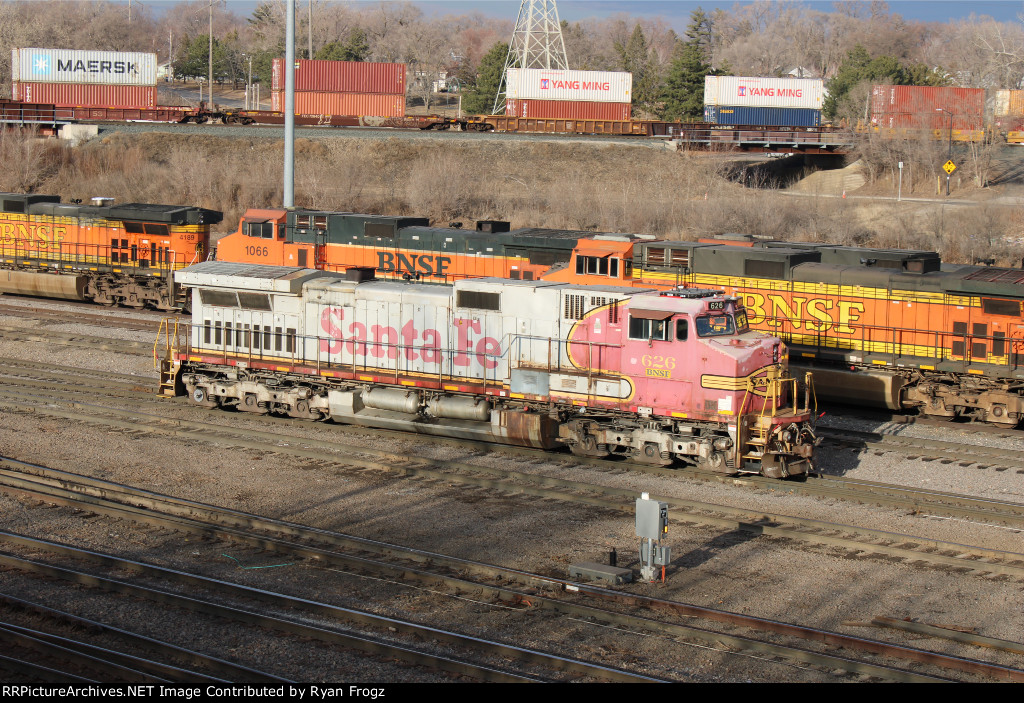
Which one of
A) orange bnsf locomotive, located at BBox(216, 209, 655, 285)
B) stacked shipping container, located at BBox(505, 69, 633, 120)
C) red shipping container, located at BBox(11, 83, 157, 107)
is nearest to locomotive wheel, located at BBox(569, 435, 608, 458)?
orange bnsf locomotive, located at BBox(216, 209, 655, 285)

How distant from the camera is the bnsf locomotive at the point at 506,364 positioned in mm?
16141

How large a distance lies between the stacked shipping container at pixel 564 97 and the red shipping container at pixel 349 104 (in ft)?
25.6

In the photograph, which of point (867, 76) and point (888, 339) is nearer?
point (888, 339)

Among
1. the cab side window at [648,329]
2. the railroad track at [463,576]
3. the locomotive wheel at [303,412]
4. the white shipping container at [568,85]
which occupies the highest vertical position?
the white shipping container at [568,85]

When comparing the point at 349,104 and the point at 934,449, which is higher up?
the point at 349,104

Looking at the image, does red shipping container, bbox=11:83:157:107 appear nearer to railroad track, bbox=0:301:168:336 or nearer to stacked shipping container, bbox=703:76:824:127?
stacked shipping container, bbox=703:76:824:127

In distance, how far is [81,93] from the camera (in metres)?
69.8

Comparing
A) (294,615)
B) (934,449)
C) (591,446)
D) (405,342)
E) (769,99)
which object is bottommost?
(294,615)

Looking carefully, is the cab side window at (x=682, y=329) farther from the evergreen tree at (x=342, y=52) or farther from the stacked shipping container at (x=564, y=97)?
the evergreen tree at (x=342, y=52)

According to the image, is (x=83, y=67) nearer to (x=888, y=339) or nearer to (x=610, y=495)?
(x=888, y=339)

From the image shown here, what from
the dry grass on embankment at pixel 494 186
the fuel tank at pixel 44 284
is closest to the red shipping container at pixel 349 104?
the dry grass on embankment at pixel 494 186

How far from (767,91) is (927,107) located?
392 inches

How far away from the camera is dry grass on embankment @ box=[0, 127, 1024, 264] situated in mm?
44938

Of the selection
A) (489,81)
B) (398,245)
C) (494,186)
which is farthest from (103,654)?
(489,81)
